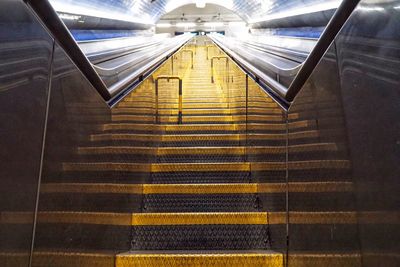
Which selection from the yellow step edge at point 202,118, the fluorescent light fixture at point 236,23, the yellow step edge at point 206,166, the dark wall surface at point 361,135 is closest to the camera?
the dark wall surface at point 361,135

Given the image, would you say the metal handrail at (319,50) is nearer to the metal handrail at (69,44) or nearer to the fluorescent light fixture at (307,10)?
the metal handrail at (69,44)

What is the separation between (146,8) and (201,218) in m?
11.9

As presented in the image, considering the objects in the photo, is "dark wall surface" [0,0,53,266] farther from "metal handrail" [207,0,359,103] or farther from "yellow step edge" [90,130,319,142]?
"metal handrail" [207,0,359,103]

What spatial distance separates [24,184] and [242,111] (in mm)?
3094

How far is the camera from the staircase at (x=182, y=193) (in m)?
1.49

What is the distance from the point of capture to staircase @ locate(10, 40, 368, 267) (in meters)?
1.49

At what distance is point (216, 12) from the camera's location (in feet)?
71.9

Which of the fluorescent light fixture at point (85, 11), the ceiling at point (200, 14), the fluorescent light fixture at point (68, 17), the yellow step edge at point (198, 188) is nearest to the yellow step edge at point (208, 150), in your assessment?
the yellow step edge at point (198, 188)

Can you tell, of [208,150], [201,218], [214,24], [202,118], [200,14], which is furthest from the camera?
[200,14]

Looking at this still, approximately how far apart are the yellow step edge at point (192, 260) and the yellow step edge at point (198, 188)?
358mm

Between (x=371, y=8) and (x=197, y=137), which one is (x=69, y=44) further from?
(x=197, y=137)

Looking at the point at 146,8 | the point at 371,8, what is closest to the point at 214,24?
the point at 146,8

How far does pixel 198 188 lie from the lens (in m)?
2.99

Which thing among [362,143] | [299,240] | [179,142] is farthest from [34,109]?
[179,142]
